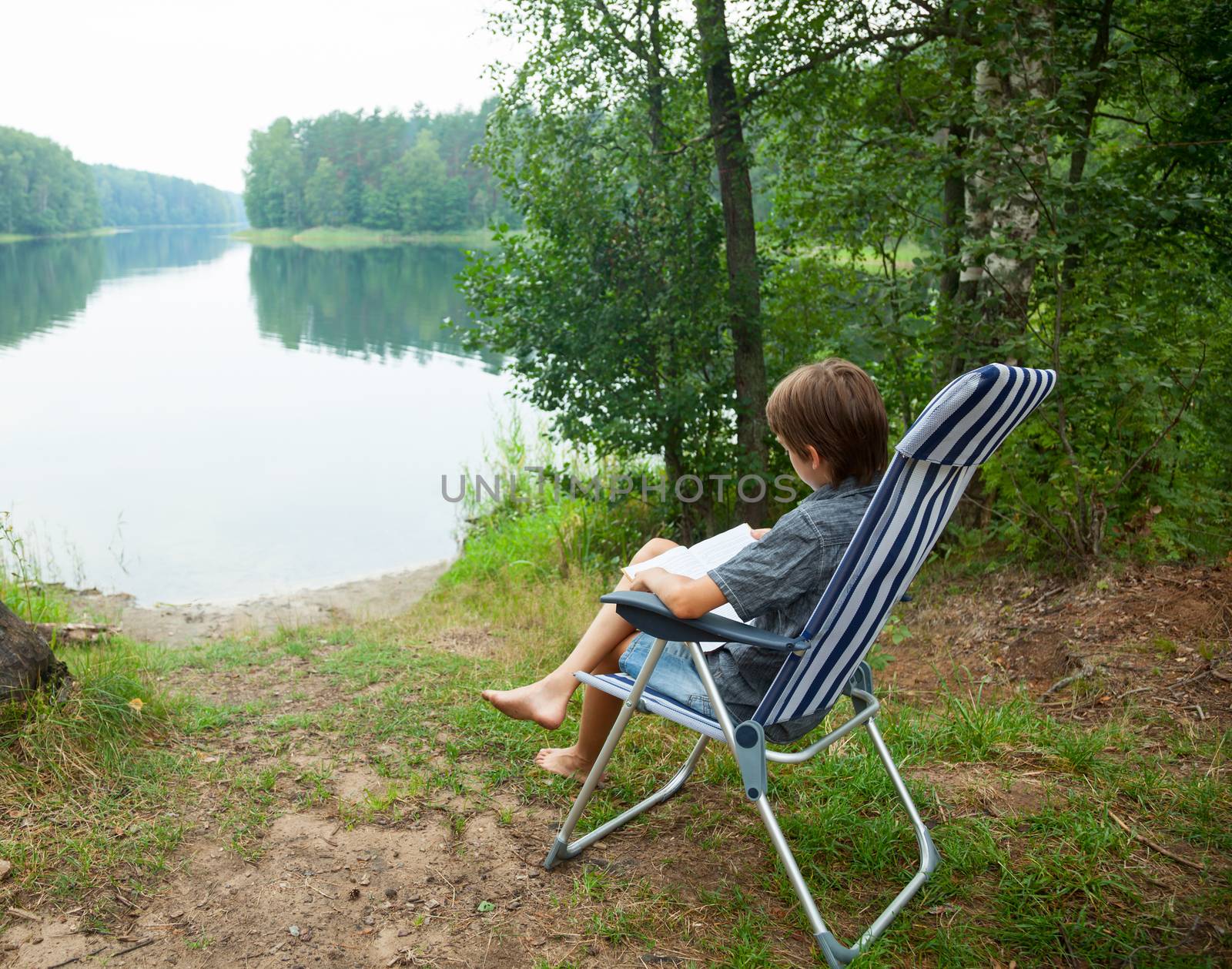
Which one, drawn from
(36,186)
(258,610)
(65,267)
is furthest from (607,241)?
(36,186)

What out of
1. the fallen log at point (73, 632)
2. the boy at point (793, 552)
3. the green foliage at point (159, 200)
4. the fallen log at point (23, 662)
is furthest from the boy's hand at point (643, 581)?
the green foliage at point (159, 200)

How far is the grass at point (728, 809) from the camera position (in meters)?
2.22

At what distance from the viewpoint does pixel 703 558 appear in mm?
2492

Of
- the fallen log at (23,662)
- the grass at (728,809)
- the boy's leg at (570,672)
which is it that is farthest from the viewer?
the fallen log at (23,662)

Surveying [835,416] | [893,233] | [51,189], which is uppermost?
[51,189]

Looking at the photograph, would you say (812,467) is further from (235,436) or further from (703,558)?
(235,436)

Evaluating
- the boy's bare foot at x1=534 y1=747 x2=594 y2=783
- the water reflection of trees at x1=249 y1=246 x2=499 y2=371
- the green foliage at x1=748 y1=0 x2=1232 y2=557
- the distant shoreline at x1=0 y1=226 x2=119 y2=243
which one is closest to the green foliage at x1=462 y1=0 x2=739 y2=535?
the green foliage at x1=748 y1=0 x2=1232 y2=557

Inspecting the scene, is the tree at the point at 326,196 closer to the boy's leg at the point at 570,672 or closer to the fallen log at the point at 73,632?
the fallen log at the point at 73,632

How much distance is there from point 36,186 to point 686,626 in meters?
65.9

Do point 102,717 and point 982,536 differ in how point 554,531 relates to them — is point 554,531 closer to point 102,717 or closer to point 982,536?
point 982,536

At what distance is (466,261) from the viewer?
6.68m

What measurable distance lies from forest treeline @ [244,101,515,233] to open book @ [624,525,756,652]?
36503 millimetres

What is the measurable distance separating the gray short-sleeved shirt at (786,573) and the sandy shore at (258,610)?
4.10 metres

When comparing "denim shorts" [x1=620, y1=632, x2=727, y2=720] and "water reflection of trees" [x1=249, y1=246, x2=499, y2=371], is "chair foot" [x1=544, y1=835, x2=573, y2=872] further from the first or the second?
"water reflection of trees" [x1=249, y1=246, x2=499, y2=371]
